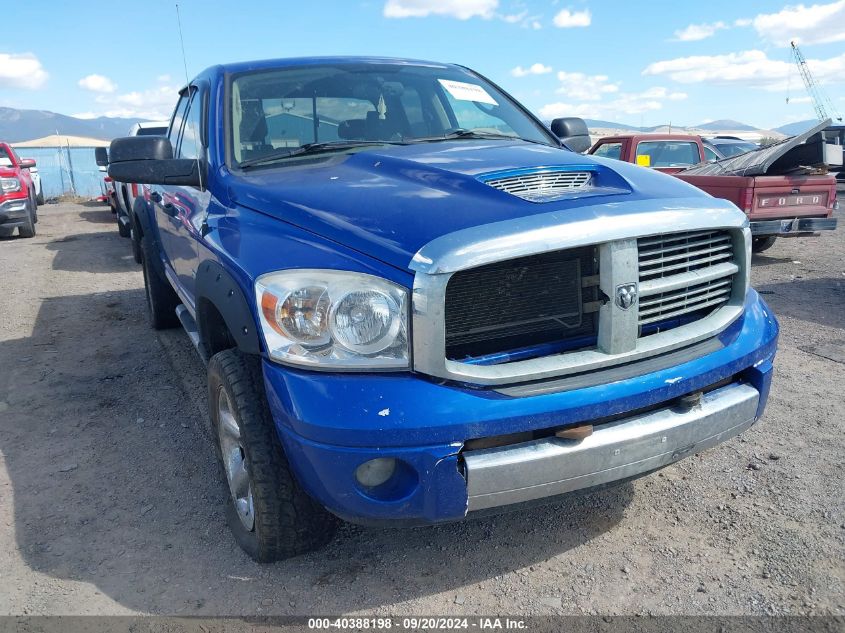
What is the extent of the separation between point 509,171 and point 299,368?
40.4 inches

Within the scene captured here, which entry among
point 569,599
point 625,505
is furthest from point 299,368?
point 625,505

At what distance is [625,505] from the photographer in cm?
286

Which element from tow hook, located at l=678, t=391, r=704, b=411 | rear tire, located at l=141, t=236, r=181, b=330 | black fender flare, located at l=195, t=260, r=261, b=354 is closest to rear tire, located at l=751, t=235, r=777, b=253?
rear tire, located at l=141, t=236, r=181, b=330

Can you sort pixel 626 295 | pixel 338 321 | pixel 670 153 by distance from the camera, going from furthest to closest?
pixel 670 153 < pixel 626 295 < pixel 338 321

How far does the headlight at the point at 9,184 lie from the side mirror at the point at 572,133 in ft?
35.6

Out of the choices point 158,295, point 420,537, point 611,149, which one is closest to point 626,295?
point 420,537

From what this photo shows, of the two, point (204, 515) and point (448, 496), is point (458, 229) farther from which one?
point (204, 515)

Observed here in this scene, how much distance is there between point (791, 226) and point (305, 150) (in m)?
6.72

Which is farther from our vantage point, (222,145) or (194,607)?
(222,145)

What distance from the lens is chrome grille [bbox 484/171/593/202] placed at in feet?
7.27

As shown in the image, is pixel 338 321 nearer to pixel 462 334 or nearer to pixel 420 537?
pixel 462 334

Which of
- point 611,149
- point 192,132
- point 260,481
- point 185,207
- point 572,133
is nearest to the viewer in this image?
point 260,481

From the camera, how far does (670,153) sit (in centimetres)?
1045

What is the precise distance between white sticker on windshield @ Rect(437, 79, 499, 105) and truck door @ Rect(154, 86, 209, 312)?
1309 mm
